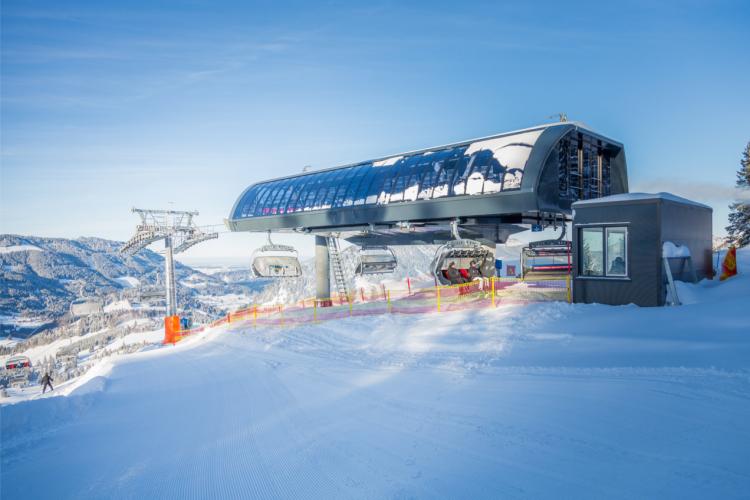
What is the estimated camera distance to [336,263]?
28.2m

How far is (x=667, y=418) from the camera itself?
5.44 m

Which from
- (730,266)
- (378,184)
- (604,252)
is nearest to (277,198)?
(378,184)

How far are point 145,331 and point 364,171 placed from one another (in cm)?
15782

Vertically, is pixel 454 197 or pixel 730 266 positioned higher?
pixel 454 197

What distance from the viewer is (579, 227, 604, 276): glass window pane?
13.1 m

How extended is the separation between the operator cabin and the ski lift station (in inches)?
1.8

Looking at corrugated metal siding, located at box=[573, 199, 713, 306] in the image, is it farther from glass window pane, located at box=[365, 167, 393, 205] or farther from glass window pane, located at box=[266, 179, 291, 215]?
glass window pane, located at box=[266, 179, 291, 215]

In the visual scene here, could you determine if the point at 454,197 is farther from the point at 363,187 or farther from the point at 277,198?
the point at 277,198

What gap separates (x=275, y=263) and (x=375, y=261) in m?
4.80

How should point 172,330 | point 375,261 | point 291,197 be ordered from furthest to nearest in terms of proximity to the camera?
point 172,330, point 291,197, point 375,261

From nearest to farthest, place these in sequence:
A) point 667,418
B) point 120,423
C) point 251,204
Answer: point 667,418 < point 120,423 < point 251,204

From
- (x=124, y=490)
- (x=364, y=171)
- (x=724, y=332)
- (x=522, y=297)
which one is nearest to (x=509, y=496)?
(x=124, y=490)

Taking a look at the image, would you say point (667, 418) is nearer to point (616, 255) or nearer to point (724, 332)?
point (724, 332)

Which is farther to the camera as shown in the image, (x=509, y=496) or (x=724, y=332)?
(x=724, y=332)
